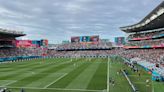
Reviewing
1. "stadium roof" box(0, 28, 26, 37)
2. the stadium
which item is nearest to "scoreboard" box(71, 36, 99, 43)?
the stadium

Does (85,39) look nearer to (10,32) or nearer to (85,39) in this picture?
(85,39)

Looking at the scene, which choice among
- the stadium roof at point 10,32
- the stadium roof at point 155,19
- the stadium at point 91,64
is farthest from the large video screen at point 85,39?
the stadium roof at point 10,32

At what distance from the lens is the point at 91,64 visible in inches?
2303

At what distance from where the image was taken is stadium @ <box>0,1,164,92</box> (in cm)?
2655

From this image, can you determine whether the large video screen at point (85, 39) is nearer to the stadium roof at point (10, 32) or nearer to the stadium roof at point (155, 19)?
the stadium roof at point (155, 19)

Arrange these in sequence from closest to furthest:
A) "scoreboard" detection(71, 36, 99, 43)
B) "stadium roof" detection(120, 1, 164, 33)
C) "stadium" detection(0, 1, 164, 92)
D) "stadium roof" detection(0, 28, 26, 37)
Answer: "stadium" detection(0, 1, 164, 92) → "stadium roof" detection(120, 1, 164, 33) → "stadium roof" detection(0, 28, 26, 37) → "scoreboard" detection(71, 36, 99, 43)

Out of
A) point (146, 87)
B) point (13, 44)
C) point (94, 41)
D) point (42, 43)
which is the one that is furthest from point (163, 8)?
point (42, 43)

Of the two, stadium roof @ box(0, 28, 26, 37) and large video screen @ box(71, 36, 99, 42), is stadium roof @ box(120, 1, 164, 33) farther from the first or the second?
stadium roof @ box(0, 28, 26, 37)

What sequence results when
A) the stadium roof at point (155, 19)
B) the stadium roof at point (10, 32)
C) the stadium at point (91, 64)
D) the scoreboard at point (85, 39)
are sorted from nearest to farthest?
the stadium at point (91, 64), the stadium roof at point (155, 19), the stadium roof at point (10, 32), the scoreboard at point (85, 39)

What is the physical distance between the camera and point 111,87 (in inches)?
989

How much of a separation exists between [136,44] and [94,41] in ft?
160

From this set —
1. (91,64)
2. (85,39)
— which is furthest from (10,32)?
(85,39)

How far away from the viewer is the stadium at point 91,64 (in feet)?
87.1

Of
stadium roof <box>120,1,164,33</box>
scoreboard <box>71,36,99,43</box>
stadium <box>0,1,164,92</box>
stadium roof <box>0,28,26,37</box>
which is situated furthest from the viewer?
scoreboard <box>71,36,99,43</box>
